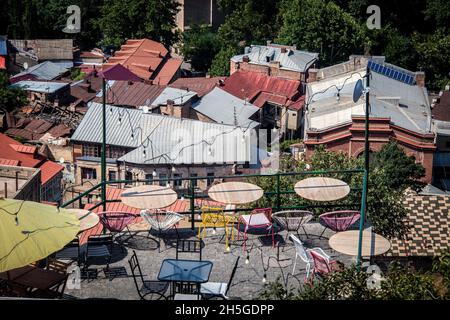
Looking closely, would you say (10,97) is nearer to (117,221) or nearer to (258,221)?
(117,221)

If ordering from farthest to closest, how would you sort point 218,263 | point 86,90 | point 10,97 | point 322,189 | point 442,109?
point 86,90
point 10,97
point 442,109
point 322,189
point 218,263

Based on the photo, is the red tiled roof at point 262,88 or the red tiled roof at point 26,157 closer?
the red tiled roof at point 26,157

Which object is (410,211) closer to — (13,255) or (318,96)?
(13,255)

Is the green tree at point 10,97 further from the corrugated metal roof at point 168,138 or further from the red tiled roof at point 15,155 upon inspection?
the red tiled roof at point 15,155

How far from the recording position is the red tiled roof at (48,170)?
34469mm

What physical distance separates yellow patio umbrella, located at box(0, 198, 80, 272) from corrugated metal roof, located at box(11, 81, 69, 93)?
1616 inches

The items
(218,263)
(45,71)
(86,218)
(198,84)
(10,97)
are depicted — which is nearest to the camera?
(86,218)

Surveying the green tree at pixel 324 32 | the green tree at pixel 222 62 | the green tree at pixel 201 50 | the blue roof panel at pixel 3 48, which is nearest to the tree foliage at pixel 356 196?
the green tree at pixel 324 32

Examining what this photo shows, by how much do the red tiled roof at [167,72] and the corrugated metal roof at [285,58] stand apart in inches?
208

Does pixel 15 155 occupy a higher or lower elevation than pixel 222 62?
lower

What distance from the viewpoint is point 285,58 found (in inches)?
2231

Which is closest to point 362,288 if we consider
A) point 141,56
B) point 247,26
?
point 141,56

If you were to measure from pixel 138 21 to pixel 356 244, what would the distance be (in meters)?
56.7

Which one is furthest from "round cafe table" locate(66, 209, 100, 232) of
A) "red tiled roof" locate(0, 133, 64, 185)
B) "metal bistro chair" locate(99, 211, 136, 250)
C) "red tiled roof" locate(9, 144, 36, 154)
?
"red tiled roof" locate(9, 144, 36, 154)
